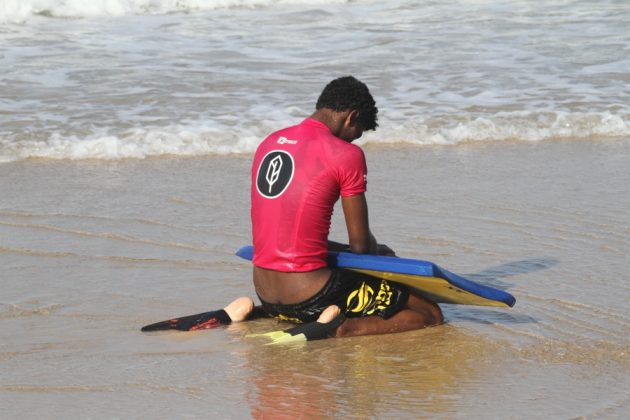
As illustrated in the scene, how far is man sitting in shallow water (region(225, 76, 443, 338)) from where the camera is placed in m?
4.57

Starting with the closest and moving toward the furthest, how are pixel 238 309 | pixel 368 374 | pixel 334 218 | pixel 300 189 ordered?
1. pixel 368 374
2. pixel 300 189
3. pixel 238 309
4. pixel 334 218

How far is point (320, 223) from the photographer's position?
4.64m

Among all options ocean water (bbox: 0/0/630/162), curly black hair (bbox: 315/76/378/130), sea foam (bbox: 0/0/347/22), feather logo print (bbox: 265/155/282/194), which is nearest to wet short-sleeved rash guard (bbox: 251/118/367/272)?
feather logo print (bbox: 265/155/282/194)

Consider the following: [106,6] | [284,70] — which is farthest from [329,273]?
[106,6]

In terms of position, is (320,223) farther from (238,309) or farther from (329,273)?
(238,309)

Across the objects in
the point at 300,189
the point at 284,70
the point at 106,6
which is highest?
the point at 106,6

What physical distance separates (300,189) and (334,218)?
240 centimetres

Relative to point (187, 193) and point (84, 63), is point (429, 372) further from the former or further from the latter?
point (84, 63)

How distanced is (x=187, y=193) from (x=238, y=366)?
3325 millimetres

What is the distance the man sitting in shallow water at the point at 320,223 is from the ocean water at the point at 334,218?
16 cm

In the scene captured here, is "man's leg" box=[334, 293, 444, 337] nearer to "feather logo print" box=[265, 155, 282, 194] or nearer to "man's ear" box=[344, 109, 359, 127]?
"feather logo print" box=[265, 155, 282, 194]

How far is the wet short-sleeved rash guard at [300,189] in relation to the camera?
4.55 meters

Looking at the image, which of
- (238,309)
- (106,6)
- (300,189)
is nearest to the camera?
(300,189)

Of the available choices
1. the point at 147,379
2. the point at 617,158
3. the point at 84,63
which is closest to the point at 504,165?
the point at 617,158
